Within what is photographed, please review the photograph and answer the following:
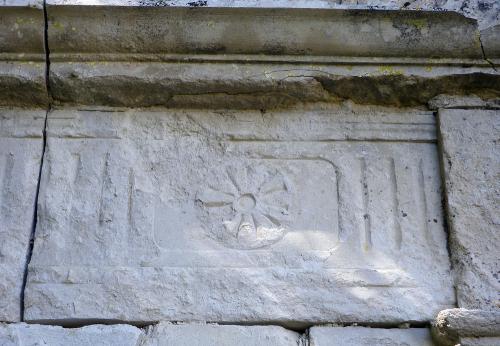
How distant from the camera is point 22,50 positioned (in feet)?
8.16

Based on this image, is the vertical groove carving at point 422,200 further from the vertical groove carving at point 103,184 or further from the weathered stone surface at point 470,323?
the vertical groove carving at point 103,184

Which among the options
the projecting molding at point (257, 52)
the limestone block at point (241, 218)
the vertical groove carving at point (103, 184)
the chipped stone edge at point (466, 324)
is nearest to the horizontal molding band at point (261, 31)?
the projecting molding at point (257, 52)

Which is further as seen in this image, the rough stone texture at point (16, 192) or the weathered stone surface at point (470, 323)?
the rough stone texture at point (16, 192)

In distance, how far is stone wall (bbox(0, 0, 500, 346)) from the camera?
224 centimetres

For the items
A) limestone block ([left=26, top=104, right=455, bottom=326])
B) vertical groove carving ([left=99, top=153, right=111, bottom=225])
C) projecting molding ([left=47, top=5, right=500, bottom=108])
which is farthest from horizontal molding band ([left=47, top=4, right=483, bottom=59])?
vertical groove carving ([left=99, top=153, right=111, bottom=225])

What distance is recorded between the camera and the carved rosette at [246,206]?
7.74 ft

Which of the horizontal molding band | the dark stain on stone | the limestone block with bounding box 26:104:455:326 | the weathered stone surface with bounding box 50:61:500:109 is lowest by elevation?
the limestone block with bounding box 26:104:455:326

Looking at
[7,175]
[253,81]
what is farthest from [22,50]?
[253,81]

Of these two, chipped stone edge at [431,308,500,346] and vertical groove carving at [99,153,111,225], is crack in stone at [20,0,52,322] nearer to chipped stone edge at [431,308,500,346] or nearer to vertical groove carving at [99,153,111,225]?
vertical groove carving at [99,153,111,225]

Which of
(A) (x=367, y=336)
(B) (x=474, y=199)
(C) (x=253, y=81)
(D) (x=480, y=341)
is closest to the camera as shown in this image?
(D) (x=480, y=341)

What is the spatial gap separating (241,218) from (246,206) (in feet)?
0.15

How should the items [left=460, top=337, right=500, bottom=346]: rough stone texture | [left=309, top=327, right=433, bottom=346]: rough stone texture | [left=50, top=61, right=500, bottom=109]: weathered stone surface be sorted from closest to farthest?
[left=460, top=337, right=500, bottom=346]: rough stone texture
[left=309, top=327, right=433, bottom=346]: rough stone texture
[left=50, top=61, right=500, bottom=109]: weathered stone surface

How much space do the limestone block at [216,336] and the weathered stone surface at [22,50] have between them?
2.95 feet

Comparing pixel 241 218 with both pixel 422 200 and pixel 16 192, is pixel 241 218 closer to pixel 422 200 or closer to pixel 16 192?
pixel 422 200
